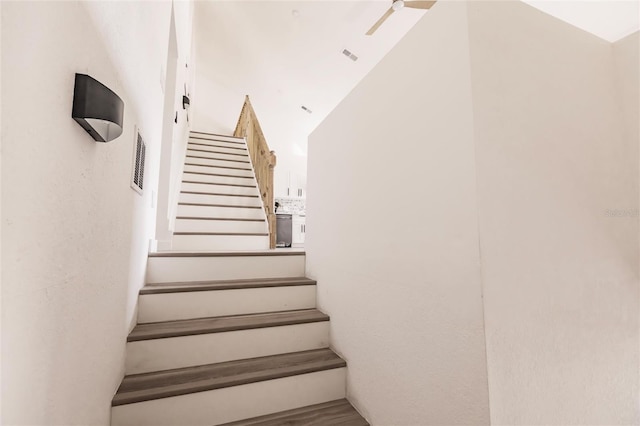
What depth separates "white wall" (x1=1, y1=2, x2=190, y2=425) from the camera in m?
0.50

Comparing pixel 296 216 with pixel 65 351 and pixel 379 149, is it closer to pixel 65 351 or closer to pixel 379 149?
pixel 379 149

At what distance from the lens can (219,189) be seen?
404 cm

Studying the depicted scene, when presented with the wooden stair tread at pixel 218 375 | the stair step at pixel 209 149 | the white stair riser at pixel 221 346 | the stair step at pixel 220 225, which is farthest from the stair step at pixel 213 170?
the wooden stair tread at pixel 218 375

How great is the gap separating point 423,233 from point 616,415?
856 mm

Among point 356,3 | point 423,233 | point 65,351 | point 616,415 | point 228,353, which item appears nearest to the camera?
point 65,351

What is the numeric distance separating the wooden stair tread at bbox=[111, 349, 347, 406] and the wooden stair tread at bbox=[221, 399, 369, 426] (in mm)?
178

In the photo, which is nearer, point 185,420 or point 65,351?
point 65,351

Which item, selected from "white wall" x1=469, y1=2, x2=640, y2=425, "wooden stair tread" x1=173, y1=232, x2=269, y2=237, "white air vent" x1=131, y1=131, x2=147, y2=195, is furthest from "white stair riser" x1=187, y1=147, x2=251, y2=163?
"white wall" x1=469, y1=2, x2=640, y2=425

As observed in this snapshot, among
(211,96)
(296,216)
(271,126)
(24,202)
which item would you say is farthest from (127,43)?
(211,96)

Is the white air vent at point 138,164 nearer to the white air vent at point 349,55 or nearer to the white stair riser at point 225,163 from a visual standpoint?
the white stair riser at point 225,163

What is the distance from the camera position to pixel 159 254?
195 centimetres

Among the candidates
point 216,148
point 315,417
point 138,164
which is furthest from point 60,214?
point 216,148

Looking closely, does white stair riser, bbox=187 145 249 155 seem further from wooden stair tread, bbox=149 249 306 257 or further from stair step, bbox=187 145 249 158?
wooden stair tread, bbox=149 249 306 257

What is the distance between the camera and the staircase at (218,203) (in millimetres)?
3010
